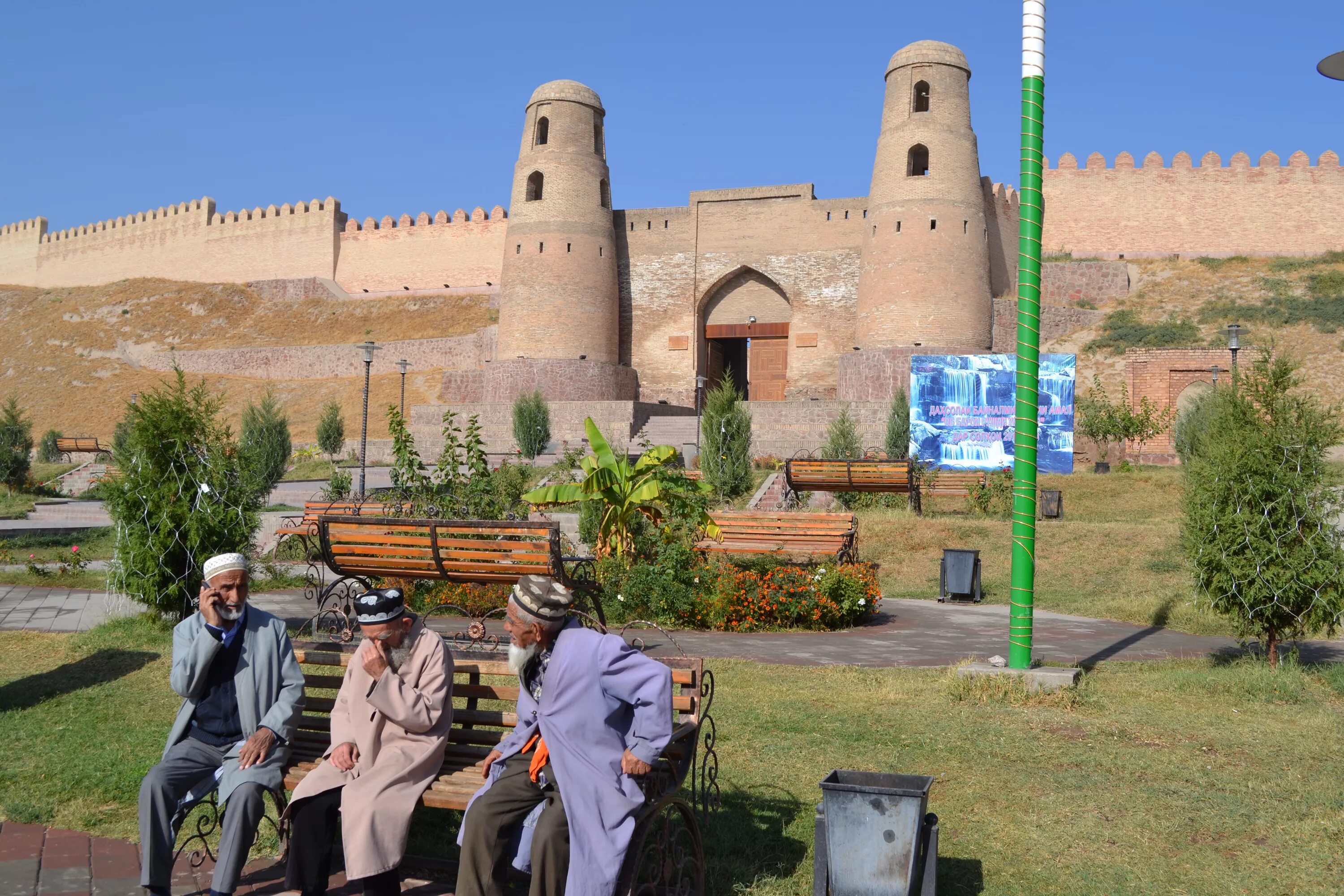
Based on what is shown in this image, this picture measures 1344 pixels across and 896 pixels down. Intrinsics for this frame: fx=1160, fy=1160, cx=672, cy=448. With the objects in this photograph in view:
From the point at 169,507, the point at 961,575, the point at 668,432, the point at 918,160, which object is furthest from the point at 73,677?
the point at 918,160

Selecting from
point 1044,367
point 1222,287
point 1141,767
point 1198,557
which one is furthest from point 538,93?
point 1141,767

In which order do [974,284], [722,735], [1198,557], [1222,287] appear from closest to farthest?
1. [722,735]
2. [1198,557]
3. [974,284]
4. [1222,287]

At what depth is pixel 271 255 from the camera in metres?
45.2

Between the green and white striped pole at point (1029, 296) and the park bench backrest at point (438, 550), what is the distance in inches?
97.4

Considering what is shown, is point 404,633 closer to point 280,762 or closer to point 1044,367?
point 280,762

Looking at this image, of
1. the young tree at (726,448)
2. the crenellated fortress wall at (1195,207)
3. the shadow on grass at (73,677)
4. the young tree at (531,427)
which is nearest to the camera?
the shadow on grass at (73,677)

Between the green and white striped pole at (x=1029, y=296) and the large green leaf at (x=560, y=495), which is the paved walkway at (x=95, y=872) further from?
the large green leaf at (x=560, y=495)

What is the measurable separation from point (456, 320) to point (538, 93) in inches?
524

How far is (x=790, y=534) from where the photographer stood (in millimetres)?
9938

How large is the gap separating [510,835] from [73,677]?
4.04 metres

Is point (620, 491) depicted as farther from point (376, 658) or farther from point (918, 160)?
point (918, 160)

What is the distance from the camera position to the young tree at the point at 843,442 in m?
19.4

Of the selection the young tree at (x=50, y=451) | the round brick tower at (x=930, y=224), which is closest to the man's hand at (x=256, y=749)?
the round brick tower at (x=930, y=224)

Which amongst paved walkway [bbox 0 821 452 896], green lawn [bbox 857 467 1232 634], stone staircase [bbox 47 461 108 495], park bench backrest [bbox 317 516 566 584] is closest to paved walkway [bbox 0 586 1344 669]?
green lawn [bbox 857 467 1232 634]
